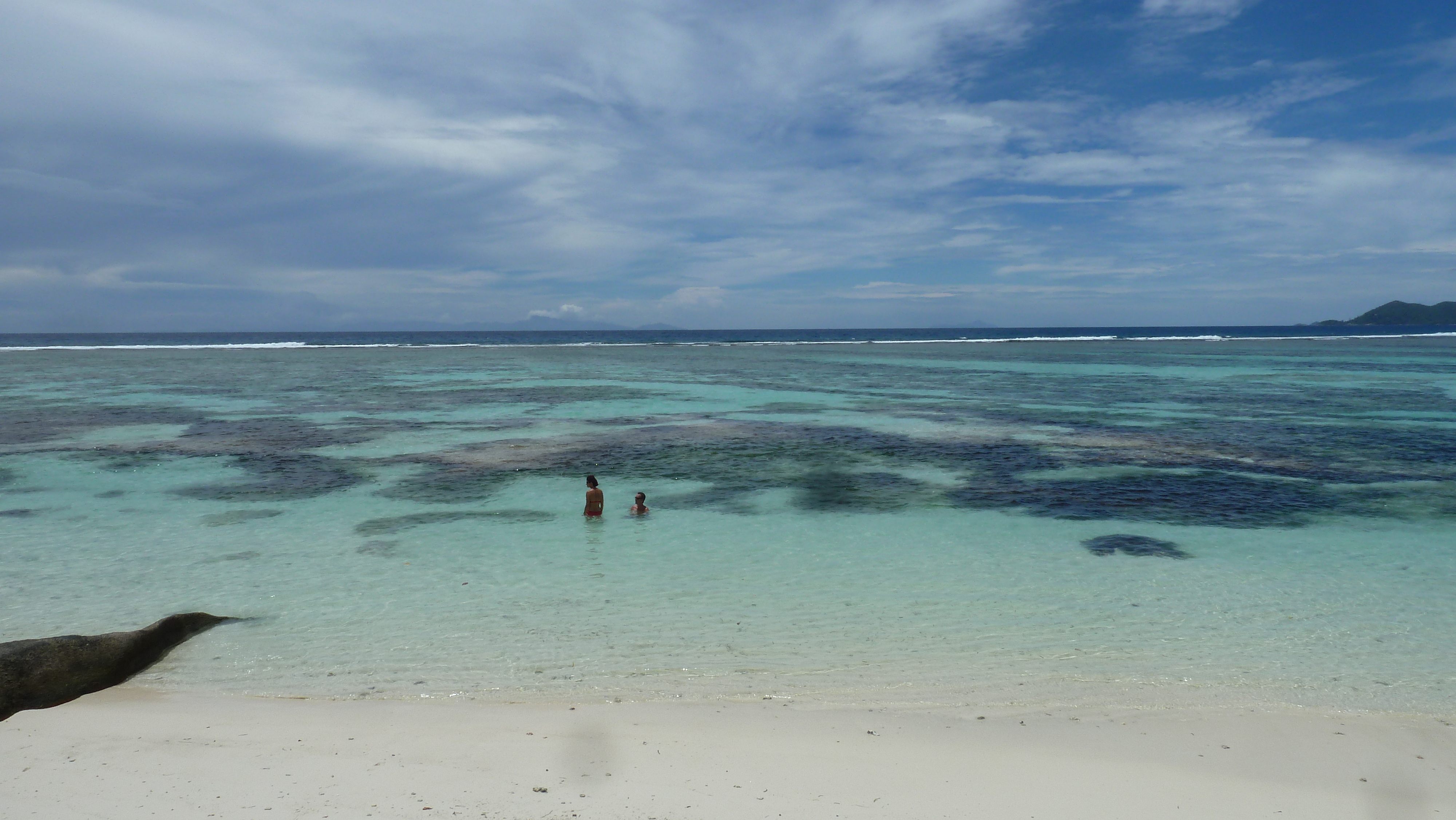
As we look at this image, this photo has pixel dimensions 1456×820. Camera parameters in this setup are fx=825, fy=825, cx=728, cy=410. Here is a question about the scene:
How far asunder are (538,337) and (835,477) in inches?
5293

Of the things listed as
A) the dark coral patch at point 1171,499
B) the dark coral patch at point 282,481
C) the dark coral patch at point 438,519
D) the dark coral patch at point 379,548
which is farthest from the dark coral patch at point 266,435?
the dark coral patch at point 1171,499

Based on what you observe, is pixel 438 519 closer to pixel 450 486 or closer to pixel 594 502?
pixel 594 502

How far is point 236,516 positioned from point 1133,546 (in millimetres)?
14569

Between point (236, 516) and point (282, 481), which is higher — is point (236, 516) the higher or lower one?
the lower one

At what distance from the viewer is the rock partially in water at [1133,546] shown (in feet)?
38.9

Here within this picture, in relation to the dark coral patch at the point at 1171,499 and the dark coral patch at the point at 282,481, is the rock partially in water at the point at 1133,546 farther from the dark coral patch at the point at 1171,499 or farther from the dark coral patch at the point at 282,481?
the dark coral patch at the point at 282,481

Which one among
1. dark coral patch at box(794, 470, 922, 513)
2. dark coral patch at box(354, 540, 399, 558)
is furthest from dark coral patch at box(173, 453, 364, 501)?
dark coral patch at box(794, 470, 922, 513)

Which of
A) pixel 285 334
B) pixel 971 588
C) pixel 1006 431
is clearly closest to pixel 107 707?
pixel 971 588

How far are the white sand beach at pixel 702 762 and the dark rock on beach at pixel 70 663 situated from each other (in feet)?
0.50

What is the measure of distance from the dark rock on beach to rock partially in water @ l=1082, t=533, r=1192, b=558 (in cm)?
1153

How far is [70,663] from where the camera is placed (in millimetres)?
7293

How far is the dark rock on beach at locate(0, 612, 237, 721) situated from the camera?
22.6 ft

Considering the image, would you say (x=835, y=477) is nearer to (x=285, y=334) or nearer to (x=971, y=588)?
(x=971, y=588)

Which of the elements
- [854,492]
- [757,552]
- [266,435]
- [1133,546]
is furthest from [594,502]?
[266,435]
